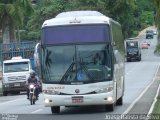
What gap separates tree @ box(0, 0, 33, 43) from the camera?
62.0m

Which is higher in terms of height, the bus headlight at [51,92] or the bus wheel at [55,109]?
the bus headlight at [51,92]

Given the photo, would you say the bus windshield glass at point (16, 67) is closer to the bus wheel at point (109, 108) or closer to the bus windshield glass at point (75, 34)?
the bus wheel at point (109, 108)

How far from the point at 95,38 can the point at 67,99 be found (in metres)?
2.39

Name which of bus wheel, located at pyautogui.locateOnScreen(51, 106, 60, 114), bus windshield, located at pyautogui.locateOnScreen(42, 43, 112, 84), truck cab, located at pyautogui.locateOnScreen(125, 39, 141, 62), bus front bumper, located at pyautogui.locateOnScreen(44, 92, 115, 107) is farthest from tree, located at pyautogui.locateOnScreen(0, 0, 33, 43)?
bus front bumper, located at pyautogui.locateOnScreen(44, 92, 115, 107)

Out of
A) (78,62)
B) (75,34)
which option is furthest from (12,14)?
(78,62)

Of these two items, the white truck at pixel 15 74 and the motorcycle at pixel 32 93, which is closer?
the motorcycle at pixel 32 93

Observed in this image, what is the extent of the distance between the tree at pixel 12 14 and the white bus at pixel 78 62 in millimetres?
39067

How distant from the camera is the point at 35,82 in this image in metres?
29.8

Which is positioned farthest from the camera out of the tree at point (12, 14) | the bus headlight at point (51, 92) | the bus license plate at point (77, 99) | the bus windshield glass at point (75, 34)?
the tree at point (12, 14)

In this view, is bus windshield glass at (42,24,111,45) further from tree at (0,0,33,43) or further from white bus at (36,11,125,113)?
tree at (0,0,33,43)

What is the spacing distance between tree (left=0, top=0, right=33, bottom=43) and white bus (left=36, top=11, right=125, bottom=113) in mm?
39067

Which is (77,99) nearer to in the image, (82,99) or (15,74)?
(82,99)

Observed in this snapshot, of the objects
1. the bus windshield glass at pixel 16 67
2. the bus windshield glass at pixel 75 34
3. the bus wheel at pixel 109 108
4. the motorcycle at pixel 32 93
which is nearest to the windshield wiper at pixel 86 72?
the bus windshield glass at pixel 75 34

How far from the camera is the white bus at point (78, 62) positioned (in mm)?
22125
